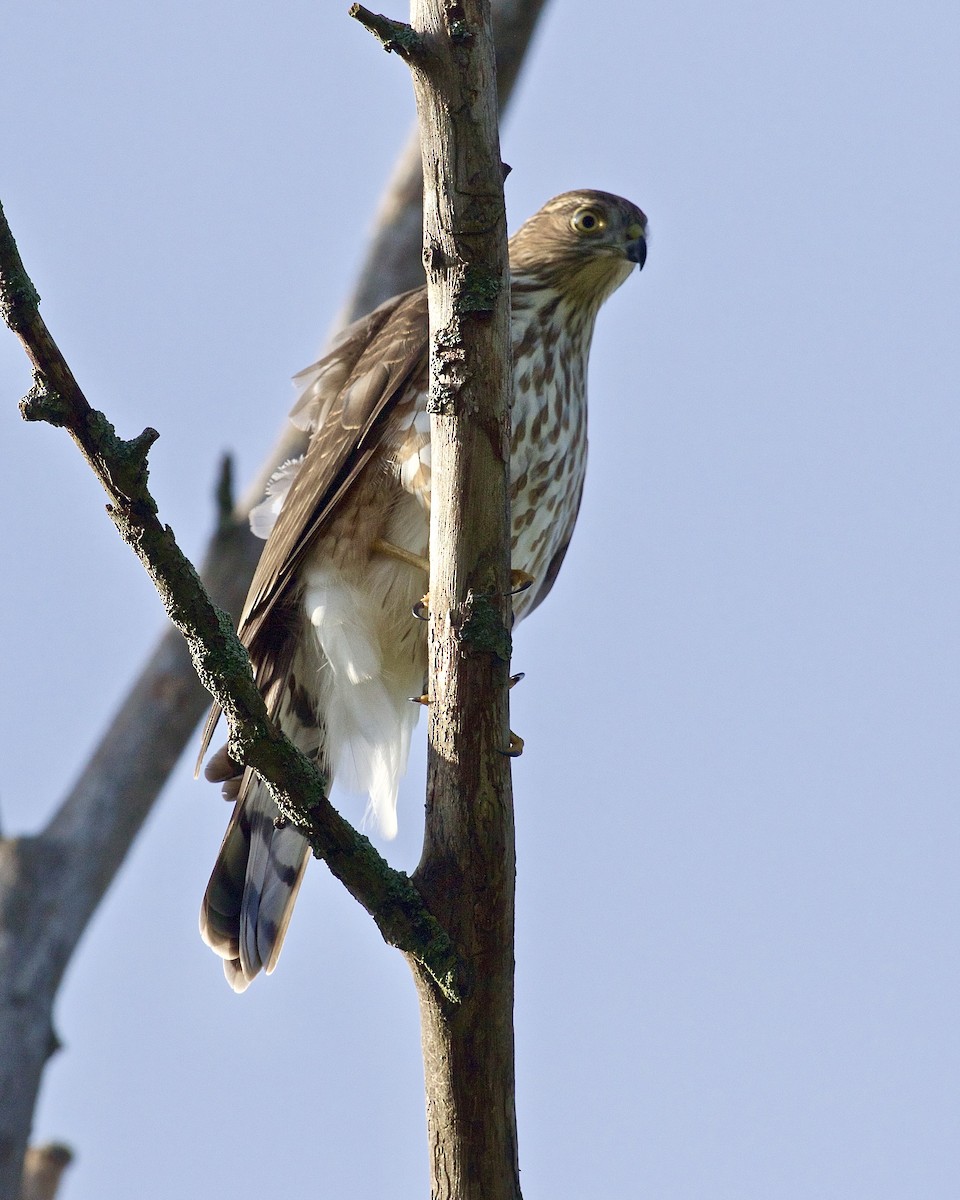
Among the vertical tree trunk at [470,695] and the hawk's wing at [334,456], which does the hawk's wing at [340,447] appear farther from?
the vertical tree trunk at [470,695]

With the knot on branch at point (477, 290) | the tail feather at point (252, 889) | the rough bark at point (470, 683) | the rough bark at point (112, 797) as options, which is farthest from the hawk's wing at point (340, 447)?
the rough bark at point (112, 797)

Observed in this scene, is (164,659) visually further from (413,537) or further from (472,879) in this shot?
(472,879)

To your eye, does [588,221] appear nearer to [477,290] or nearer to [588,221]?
[588,221]

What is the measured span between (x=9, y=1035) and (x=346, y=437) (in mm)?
2322

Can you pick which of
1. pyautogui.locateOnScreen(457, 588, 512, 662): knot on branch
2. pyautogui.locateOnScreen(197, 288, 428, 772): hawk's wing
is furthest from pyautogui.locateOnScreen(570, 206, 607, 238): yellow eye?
pyautogui.locateOnScreen(457, 588, 512, 662): knot on branch

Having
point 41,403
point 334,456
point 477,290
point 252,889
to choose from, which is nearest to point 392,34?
point 477,290

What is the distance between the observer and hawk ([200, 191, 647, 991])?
4.02 metres

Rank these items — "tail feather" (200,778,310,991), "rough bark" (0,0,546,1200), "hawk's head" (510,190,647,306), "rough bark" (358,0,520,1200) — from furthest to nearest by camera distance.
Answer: "rough bark" (0,0,546,1200), "hawk's head" (510,190,647,306), "tail feather" (200,778,310,991), "rough bark" (358,0,520,1200)

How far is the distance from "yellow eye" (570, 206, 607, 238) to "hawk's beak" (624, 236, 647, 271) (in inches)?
4.2

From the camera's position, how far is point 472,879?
287 cm

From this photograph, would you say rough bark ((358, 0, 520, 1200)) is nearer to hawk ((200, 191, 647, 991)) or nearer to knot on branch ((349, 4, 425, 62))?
knot on branch ((349, 4, 425, 62))

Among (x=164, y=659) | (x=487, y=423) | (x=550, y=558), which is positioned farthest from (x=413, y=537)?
(x=164, y=659)

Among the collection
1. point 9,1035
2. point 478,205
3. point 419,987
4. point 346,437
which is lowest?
point 419,987

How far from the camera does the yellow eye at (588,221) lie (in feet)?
16.2
